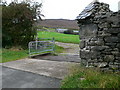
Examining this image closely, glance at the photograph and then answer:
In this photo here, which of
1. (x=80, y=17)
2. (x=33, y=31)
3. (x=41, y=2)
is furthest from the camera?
(x=41, y=2)

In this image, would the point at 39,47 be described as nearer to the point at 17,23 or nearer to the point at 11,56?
the point at 17,23

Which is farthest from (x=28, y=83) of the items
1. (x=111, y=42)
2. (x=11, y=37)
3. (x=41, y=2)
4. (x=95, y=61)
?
(x=41, y=2)

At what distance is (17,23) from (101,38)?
810 cm

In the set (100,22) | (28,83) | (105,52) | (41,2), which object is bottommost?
(28,83)

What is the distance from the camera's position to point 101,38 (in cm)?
420

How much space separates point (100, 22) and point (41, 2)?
29.1ft

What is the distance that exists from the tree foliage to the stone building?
6703 mm

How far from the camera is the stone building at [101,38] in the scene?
3998mm

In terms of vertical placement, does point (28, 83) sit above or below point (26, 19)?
below

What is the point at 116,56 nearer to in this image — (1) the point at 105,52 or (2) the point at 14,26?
(1) the point at 105,52

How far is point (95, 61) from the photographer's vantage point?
14.2 ft

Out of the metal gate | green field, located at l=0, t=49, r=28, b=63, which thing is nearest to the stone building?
green field, located at l=0, t=49, r=28, b=63

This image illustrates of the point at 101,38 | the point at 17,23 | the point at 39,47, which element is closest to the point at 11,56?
the point at 39,47

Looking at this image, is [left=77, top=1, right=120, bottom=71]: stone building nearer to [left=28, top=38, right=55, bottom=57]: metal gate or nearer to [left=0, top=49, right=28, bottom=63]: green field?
[left=0, top=49, right=28, bottom=63]: green field
